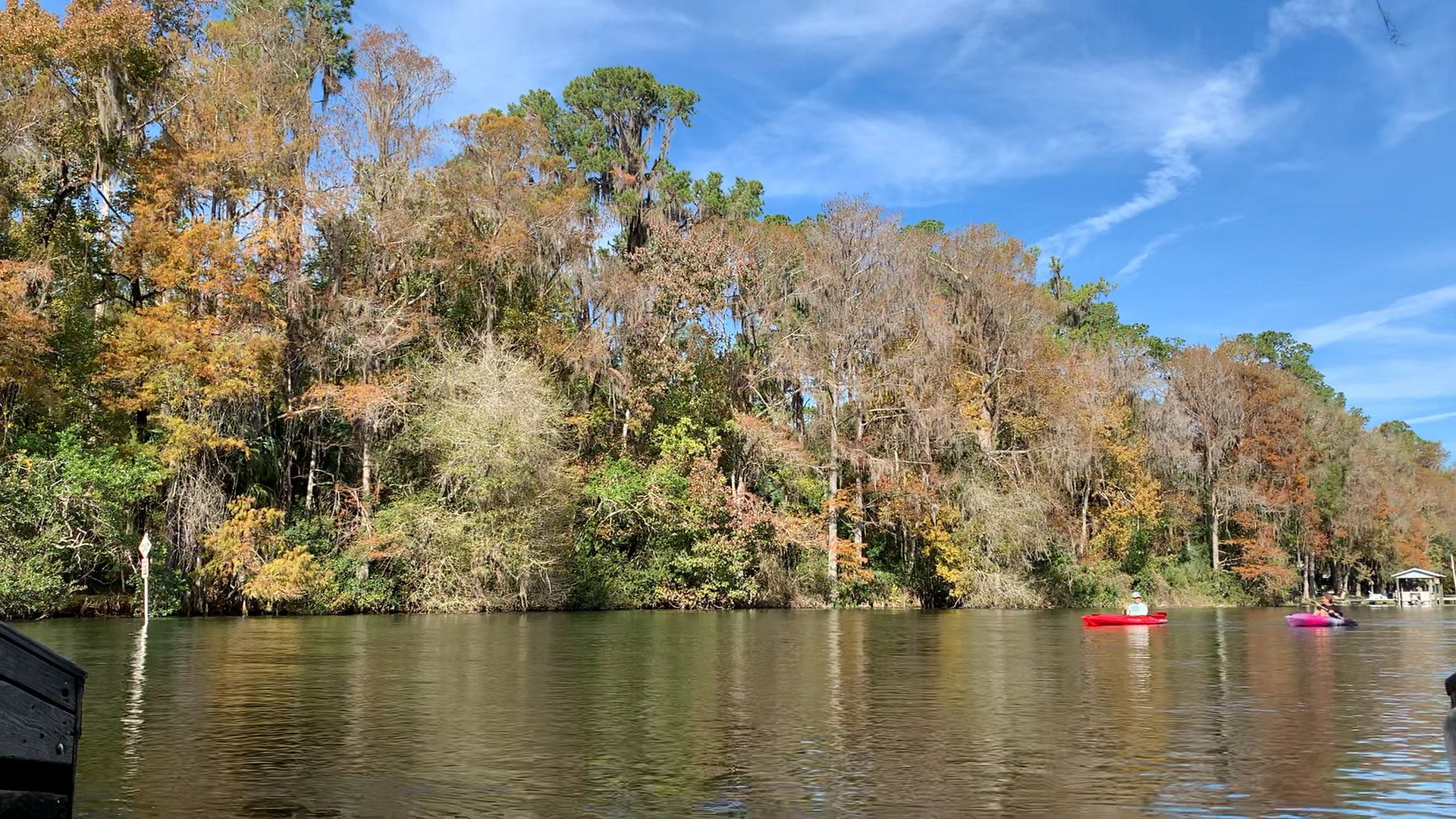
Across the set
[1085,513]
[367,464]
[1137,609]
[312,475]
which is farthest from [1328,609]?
[312,475]

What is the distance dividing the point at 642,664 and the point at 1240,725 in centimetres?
1100

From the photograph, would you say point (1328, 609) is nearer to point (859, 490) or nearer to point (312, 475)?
point (859, 490)

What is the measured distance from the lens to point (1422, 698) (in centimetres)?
1667

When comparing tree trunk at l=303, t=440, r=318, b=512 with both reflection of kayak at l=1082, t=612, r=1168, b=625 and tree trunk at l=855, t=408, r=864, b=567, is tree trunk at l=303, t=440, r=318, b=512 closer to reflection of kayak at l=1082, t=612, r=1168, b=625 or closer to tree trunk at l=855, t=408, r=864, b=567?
tree trunk at l=855, t=408, r=864, b=567

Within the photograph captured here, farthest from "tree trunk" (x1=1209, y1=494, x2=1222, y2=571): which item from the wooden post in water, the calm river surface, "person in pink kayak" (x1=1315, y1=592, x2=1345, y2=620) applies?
the wooden post in water

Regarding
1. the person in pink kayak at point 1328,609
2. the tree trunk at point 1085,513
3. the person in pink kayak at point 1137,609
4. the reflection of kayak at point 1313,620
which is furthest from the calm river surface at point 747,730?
the tree trunk at point 1085,513

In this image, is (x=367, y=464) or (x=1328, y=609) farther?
(x=367, y=464)

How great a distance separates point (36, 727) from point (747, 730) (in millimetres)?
9276

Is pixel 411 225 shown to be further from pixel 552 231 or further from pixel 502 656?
pixel 502 656

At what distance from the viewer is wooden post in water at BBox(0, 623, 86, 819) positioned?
14.5 feet

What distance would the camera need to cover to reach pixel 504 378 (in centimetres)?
4162

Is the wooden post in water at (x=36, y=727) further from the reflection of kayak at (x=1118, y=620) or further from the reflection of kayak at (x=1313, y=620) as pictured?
the reflection of kayak at (x=1313, y=620)

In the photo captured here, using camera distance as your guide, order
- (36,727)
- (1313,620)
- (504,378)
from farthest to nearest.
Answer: (504,378)
(1313,620)
(36,727)

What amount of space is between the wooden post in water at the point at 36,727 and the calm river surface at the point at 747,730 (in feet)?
13.0
